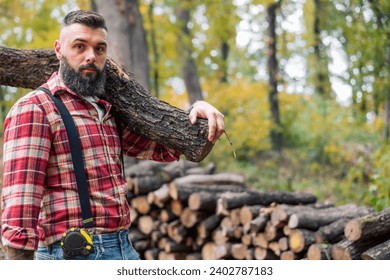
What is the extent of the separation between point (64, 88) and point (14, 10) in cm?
1309

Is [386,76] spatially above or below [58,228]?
above

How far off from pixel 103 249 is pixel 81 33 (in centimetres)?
98

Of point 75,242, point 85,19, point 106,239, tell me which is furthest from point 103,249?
point 85,19

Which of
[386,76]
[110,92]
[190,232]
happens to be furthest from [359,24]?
[110,92]

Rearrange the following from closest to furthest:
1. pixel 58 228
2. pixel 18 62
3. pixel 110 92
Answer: pixel 58 228, pixel 110 92, pixel 18 62

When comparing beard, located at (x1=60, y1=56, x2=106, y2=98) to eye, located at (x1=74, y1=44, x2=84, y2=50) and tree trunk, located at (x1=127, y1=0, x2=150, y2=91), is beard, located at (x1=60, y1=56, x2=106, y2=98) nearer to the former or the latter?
eye, located at (x1=74, y1=44, x2=84, y2=50)

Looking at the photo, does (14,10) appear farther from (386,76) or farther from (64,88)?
(64,88)

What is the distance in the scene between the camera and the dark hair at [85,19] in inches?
99.3

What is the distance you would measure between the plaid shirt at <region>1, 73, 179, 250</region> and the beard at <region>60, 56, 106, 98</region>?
0.03 metres

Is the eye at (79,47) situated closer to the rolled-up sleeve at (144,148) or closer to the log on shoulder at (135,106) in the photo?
the log on shoulder at (135,106)

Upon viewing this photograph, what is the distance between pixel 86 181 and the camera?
7.86 feet

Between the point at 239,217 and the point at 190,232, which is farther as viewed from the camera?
the point at 190,232

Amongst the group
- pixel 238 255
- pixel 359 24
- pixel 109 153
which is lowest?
pixel 238 255

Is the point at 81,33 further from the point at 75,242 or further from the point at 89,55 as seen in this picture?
the point at 75,242
